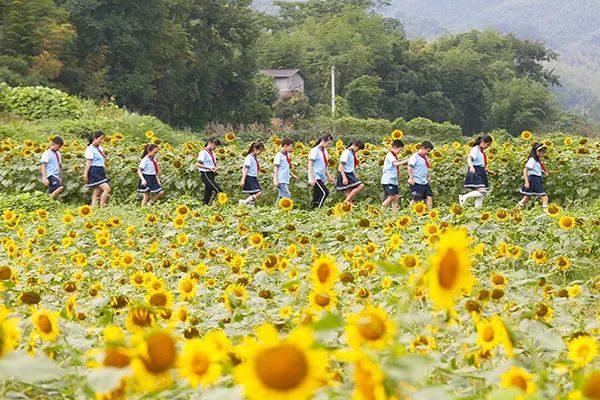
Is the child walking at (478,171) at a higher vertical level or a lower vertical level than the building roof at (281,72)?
lower

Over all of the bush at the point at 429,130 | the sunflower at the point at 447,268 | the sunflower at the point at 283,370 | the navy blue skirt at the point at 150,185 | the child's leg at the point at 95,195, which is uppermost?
the sunflower at the point at 447,268

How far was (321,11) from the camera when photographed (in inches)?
3300

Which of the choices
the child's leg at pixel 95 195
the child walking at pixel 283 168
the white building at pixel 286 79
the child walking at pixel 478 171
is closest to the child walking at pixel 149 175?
the child's leg at pixel 95 195

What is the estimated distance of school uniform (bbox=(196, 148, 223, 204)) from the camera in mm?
11898

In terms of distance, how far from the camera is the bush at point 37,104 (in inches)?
808

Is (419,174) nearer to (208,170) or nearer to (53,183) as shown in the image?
(208,170)

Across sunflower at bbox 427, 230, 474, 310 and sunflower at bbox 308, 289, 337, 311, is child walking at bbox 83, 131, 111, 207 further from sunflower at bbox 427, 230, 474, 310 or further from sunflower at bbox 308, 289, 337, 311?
sunflower at bbox 427, 230, 474, 310

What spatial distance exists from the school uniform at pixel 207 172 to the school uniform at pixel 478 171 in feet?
10.6

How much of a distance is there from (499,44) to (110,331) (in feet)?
271

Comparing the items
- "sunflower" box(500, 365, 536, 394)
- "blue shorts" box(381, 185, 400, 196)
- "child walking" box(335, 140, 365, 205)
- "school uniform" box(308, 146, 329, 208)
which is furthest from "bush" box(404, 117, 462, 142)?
"sunflower" box(500, 365, 536, 394)

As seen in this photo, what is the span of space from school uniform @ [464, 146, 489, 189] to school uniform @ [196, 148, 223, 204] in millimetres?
3239

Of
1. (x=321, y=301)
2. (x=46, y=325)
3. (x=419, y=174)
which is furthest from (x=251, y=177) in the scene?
(x=46, y=325)

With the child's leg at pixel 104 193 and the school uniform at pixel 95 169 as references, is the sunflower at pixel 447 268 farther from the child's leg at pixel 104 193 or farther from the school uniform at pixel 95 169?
the school uniform at pixel 95 169

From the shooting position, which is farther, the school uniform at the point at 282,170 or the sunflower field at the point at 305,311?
the school uniform at the point at 282,170
